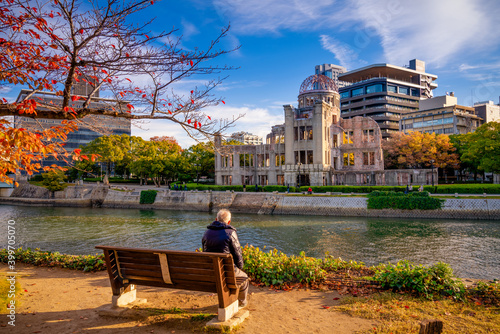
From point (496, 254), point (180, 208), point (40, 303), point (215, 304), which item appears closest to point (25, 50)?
point (40, 303)

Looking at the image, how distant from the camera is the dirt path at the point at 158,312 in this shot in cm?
538

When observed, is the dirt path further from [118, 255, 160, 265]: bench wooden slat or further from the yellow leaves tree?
the yellow leaves tree

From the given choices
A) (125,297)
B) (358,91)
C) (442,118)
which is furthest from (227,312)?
(358,91)

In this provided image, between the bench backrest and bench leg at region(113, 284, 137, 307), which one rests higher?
the bench backrest

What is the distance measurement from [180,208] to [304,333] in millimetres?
38452

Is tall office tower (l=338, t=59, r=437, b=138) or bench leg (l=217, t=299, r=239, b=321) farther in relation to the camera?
tall office tower (l=338, t=59, r=437, b=138)

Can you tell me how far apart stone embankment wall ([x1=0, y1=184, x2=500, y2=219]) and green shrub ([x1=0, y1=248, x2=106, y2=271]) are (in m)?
28.4

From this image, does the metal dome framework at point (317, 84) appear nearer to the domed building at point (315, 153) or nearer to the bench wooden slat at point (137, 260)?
the domed building at point (315, 153)

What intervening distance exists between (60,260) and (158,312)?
5452mm

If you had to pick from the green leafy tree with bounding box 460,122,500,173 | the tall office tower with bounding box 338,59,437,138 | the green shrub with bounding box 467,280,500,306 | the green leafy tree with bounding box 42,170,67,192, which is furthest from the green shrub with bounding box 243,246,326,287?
the tall office tower with bounding box 338,59,437,138

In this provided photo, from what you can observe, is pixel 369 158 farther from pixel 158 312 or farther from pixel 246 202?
pixel 158 312

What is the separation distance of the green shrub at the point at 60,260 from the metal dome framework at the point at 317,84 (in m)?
56.7

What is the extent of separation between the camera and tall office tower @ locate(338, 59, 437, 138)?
96875 millimetres

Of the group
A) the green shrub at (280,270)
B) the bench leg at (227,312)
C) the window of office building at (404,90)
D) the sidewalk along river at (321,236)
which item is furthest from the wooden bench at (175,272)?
the window of office building at (404,90)
